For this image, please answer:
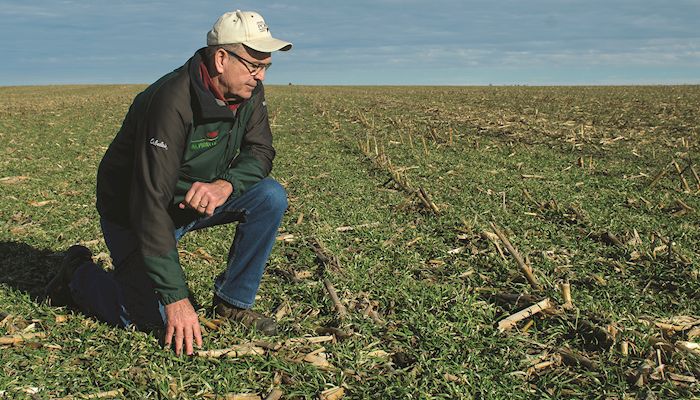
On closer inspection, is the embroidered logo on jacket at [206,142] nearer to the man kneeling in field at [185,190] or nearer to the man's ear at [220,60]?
the man kneeling in field at [185,190]

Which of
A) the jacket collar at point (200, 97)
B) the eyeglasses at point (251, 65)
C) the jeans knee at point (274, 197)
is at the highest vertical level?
the eyeglasses at point (251, 65)

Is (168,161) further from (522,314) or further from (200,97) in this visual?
(522,314)

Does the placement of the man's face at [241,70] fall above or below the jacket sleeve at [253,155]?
above

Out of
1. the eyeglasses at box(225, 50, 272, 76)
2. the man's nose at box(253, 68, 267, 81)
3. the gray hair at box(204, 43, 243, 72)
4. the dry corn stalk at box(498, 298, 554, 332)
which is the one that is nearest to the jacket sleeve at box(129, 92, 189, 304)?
the gray hair at box(204, 43, 243, 72)

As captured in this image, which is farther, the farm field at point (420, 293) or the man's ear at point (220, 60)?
the man's ear at point (220, 60)

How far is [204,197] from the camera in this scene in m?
3.93

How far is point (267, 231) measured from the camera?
4371 millimetres

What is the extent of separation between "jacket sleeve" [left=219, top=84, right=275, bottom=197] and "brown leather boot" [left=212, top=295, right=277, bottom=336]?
0.91 metres

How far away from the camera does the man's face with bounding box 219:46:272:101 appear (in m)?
3.81

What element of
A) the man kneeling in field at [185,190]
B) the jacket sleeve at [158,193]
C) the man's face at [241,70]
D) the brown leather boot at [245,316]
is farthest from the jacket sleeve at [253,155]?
the brown leather boot at [245,316]

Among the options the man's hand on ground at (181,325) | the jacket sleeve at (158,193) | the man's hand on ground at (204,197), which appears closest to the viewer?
the jacket sleeve at (158,193)

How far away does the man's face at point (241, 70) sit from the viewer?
3.81m

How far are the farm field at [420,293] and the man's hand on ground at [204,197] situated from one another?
99cm

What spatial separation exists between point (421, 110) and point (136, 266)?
71.7ft
